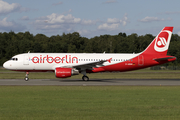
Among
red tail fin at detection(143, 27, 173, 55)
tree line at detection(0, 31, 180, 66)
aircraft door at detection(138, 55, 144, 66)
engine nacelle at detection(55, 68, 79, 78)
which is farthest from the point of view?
tree line at detection(0, 31, 180, 66)

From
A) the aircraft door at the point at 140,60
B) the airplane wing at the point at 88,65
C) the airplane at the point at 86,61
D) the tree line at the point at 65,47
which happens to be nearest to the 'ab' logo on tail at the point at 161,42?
the airplane at the point at 86,61

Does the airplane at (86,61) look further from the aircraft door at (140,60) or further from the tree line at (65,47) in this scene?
the tree line at (65,47)

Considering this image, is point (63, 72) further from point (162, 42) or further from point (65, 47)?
point (65, 47)

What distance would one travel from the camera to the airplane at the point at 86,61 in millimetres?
34875

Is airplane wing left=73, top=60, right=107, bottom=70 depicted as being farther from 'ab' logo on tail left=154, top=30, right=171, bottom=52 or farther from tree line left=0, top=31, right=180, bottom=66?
tree line left=0, top=31, right=180, bottom=66

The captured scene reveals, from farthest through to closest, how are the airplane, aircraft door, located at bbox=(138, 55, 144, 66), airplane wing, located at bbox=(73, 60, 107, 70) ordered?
aircraft door, located at bbox=(138, 55, 144, 66), the airplane, airplane wing, located at bbox=(73, 60, 107, 70)

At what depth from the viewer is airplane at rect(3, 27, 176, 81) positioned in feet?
114

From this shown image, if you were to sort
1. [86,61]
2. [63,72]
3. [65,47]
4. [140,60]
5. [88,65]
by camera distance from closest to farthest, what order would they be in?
[63,72] → [88,65] → [86,61] → [140,60] → [65,47]

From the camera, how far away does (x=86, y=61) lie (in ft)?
119

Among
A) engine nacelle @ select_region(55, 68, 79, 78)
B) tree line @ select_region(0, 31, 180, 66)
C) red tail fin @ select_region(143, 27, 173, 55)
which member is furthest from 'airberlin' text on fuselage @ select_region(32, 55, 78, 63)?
tree line @ select_region(0, 31, 180, 66)

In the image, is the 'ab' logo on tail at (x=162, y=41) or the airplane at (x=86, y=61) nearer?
the airplane at (x=86, y=61)

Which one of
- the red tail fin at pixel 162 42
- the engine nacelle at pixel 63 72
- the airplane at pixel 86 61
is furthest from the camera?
the red tail fin at pixel 162 42

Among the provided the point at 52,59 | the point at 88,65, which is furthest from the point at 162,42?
the point at 52,59
